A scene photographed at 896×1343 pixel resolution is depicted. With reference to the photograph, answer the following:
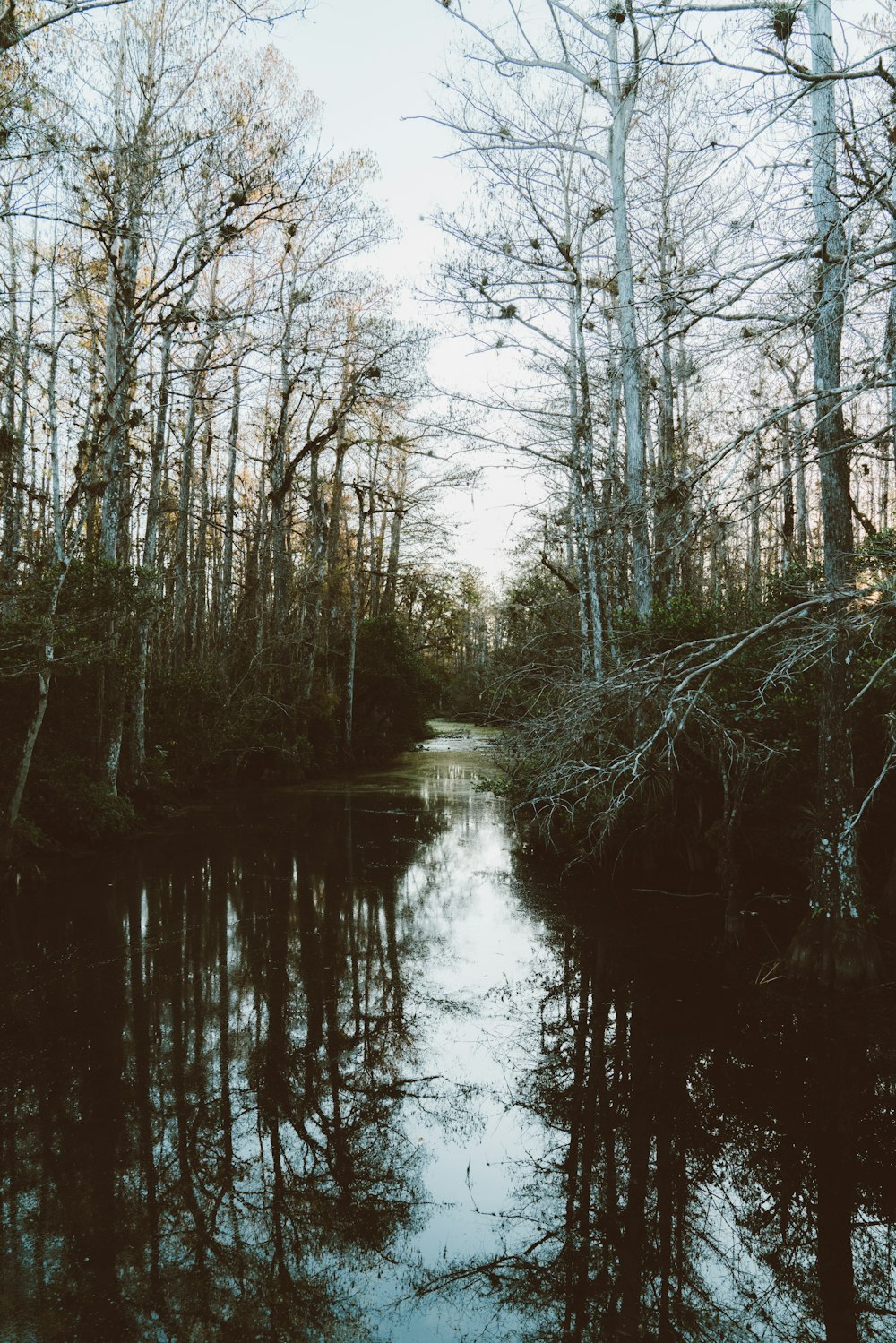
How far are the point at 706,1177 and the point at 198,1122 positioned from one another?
3035 millimetres

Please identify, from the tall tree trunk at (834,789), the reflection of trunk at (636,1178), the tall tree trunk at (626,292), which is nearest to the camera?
the reflection of trunk at (636,1178)

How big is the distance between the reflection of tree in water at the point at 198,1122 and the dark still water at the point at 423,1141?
0.02 meters

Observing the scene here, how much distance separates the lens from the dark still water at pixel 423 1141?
3.77 meters

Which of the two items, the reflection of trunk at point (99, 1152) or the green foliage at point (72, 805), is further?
the green foliage at point (72, 805)

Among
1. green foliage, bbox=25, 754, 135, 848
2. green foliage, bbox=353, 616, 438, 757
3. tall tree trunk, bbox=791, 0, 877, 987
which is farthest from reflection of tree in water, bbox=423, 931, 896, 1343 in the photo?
green foliage, bbox=353, 616, 438, 757

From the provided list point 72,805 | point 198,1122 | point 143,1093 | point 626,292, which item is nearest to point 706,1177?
point 198,1122

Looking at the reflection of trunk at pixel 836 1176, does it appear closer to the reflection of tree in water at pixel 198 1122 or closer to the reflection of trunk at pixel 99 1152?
the reflection of tree in water at pixel 198 1122

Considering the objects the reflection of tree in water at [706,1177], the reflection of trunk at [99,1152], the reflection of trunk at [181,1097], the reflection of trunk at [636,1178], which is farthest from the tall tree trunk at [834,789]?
the reflection of trunk at [99,1152]

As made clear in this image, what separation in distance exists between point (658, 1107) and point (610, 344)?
36.3 feet

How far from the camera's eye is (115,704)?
12812 mm

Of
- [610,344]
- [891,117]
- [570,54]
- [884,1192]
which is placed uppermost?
[570,54]

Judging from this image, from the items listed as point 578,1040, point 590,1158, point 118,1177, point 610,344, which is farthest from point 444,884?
point 610,344

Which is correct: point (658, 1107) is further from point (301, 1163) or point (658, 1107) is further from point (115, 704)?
point (115, 704)

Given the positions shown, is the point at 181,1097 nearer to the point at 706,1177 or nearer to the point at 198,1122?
the point at 198,1122
